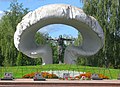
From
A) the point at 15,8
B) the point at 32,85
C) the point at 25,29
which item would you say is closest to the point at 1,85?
the point at 32,85

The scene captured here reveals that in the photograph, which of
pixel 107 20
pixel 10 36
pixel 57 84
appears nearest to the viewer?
pixel 57 84

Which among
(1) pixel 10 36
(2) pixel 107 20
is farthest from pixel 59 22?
(1) pixel 10 36

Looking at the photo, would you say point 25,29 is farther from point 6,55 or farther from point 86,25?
point 6,55

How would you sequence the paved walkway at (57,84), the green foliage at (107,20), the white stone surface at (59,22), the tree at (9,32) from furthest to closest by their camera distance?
the tree at (9,32), the green foliage at (107,20), the white stone surface at (59,22), the paved walkway at (57,84)

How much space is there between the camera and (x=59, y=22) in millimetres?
26812

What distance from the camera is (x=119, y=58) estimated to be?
32.5m

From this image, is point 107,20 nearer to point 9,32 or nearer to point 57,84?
point 9,32

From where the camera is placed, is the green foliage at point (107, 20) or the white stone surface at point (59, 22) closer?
the white stone surface at point (59, 22)

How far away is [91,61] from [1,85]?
2128 cm

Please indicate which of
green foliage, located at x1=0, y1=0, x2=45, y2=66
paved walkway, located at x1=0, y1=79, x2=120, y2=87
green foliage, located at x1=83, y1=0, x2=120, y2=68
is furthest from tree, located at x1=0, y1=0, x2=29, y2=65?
paved walkway, located at x1=0, y1=79, x2=120, y2=87

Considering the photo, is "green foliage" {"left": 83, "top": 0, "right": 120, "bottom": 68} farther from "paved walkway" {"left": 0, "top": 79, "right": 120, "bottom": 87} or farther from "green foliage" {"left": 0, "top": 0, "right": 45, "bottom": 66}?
"paved walkway" {"left": 0, "top": 79, "right": 120, "bottom": 87}

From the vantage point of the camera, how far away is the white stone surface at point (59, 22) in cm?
2519

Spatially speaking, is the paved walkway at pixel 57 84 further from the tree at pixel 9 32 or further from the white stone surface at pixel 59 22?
the tree at pixel 9 32

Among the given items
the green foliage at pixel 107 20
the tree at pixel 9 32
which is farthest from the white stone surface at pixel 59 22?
the tree at pixel 9 32
